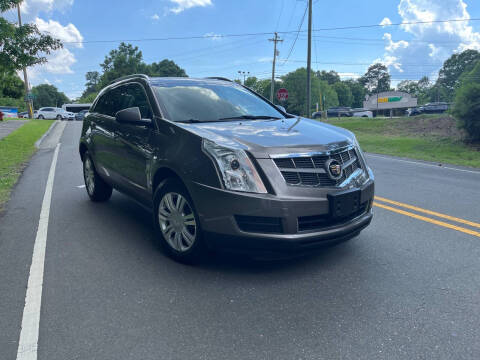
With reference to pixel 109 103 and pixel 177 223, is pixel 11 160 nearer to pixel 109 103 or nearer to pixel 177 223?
pixel 109 103

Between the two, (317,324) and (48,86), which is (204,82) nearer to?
(317,324)

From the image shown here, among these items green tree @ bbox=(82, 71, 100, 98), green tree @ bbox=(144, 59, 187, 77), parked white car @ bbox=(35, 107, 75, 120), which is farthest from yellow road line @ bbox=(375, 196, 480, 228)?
green tree @ bbox=(82, 71, 100, 98)

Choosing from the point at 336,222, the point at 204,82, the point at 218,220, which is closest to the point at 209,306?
the point at 218,220

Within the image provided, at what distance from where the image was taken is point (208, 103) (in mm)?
4664

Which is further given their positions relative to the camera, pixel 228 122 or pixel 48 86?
pixel 48 86

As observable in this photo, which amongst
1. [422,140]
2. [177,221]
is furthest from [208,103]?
[422,140]

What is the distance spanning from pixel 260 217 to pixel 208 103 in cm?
195

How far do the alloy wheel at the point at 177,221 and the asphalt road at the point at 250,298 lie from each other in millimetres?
227

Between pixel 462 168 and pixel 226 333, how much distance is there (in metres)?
10.1

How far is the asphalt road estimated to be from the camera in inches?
99.7

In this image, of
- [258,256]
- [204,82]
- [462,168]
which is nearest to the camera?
[258,256]

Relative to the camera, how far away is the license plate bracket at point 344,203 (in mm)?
3295

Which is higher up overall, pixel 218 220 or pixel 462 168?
pixel 218 220

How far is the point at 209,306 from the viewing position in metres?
3.04
